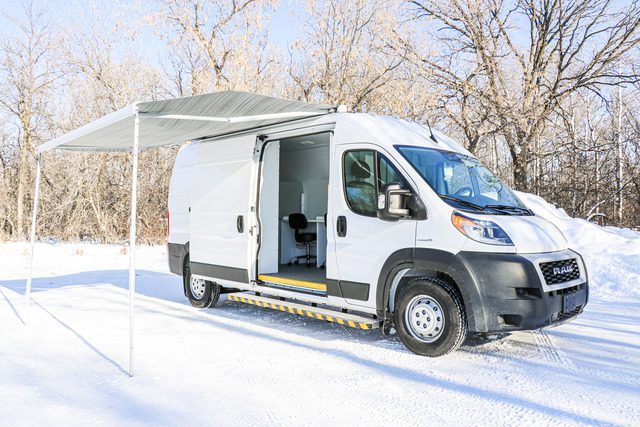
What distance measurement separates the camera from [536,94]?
1694 centimetres

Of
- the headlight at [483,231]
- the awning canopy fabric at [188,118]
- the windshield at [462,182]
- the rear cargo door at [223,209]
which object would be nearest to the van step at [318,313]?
the rear cargo door at [223,209]

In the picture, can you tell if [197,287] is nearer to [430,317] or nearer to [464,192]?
[430,317]

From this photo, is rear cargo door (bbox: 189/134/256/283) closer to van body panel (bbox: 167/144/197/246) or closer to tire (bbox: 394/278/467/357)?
van body panel (bbox: 167/144/197/246)

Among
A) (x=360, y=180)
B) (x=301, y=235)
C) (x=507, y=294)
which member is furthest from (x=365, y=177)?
(x=301, y=235)

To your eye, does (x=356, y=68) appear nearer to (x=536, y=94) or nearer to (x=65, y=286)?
(x=536, y=94)

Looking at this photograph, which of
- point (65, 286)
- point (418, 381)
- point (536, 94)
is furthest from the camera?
point (536, 94)

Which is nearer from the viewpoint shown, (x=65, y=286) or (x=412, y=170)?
(x=412, y=170)

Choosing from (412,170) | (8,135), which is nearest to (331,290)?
(412,170)

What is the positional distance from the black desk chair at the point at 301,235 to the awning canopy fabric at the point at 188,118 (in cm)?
225

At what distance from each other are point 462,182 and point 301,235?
4.12 m

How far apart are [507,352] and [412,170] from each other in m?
2.04

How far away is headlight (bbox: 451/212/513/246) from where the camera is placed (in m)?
4.56

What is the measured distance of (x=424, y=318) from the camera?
488 cm

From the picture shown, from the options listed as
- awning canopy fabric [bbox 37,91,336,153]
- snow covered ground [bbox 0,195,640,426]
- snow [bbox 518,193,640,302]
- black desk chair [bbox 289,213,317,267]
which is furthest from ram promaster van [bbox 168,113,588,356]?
snow [bbox 518,193,640,302]
